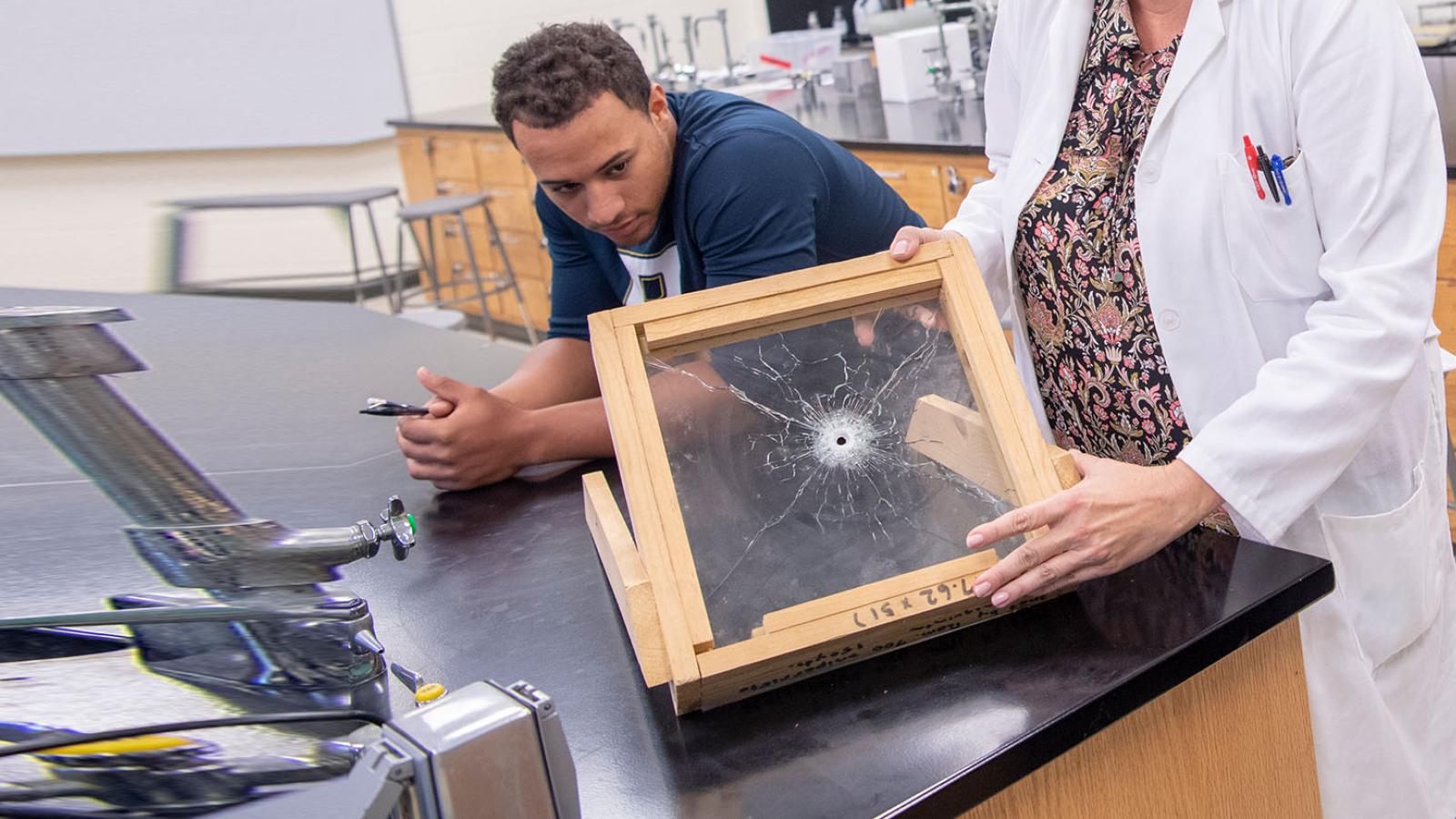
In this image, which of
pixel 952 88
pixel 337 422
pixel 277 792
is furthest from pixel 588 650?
pixel 952 88

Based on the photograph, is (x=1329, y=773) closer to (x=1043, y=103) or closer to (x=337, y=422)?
(x=1043, y=103)

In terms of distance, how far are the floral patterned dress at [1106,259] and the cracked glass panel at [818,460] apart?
11.0 inches

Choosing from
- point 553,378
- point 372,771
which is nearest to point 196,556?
point 372,771

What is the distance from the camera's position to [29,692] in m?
0.79

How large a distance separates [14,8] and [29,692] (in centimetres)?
579

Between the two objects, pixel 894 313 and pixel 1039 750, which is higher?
pixel 894 313

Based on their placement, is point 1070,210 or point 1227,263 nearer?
point 1227,263

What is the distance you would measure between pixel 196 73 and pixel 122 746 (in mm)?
5785

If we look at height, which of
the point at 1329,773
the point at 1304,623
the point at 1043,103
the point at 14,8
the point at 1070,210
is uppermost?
the point at 14,8

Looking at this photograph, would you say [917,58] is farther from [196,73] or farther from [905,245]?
[196,73]

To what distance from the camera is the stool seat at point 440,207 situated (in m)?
4.96

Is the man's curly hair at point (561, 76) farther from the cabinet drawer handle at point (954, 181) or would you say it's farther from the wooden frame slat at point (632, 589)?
the cabinet drawer handle at point (954, 181)

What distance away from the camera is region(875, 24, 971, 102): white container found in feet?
12.7

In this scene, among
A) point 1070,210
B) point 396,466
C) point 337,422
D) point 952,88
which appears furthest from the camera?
point 952,88
